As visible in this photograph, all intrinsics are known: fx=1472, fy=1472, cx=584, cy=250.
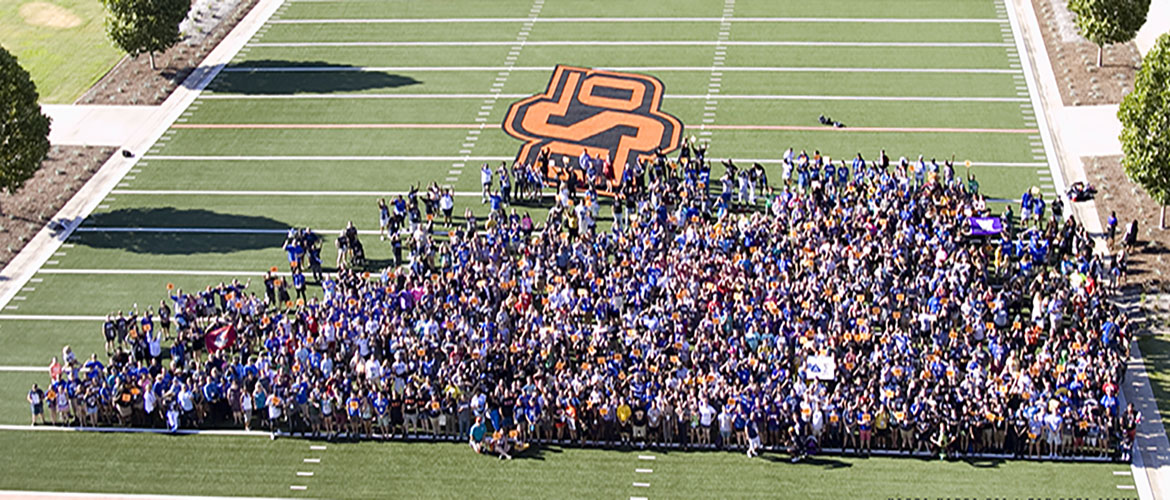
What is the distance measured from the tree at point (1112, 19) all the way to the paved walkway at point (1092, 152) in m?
1.99

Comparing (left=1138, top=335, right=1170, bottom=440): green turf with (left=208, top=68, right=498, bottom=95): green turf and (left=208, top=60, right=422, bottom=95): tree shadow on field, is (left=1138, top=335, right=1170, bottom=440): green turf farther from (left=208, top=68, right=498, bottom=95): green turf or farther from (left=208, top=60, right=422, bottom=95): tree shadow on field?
(left=208, top=60, right=422, bottom=95): tree shadow on field

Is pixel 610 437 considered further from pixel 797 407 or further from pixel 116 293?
pixel 116 293

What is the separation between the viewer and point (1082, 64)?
1896 inches

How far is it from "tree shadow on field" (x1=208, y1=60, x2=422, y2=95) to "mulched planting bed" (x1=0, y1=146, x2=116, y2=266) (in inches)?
229

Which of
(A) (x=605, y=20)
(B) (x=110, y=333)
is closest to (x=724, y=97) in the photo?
(A) (x=605, y=20)

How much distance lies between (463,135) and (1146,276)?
21.0 metres

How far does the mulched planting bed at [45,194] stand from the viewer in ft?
140

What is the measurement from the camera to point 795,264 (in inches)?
1415

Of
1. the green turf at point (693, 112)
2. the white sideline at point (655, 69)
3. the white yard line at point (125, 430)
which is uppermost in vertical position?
the white sideline at point (655, 69)

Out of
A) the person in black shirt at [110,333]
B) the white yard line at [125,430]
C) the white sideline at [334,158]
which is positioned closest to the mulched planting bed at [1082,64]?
the white sideline at [334,158]

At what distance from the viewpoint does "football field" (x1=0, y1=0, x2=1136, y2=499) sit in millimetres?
30922

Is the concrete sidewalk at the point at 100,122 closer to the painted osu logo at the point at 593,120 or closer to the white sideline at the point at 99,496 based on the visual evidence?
the painted osu logo at the point at 593,120

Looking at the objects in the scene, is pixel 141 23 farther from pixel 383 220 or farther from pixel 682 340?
pixel 682 340

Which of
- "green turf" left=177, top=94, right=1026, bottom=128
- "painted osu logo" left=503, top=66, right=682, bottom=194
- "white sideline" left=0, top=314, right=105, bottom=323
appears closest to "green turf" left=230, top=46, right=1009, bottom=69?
"painted osu logo" left=503, top=66, right=682, bottom=194
